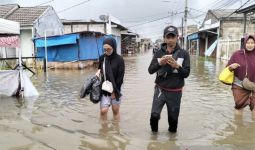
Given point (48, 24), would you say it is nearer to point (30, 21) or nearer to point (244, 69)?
point (30, 21)

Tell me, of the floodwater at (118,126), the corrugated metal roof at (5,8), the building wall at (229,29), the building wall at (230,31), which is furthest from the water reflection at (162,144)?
the building wall at (229,29)

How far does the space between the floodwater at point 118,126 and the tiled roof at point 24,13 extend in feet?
55.2

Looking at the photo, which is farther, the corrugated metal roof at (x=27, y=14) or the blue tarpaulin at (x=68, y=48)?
the corrugated metal roof at (x=27, y=14)

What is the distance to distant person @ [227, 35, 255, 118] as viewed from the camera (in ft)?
22.3

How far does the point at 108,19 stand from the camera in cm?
3569

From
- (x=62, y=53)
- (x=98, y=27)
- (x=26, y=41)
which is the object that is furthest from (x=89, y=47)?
(x=98, y=27)

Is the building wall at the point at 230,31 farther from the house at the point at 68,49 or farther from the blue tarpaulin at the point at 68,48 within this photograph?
the house at the point at 68,49

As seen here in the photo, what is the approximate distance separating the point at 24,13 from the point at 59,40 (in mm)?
6429

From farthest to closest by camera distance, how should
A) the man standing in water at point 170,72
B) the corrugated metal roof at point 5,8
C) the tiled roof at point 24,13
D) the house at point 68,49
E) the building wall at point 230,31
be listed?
the building wall at point 230,31
the corrugated metal roof at point 5,8
the tiled roof at point 24,13
the house at point 68,49
the man standing in water at point 170,72

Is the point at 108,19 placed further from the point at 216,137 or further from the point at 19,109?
the point at 216,137

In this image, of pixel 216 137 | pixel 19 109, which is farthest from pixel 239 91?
pixel 19 109

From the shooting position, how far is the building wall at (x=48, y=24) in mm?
27031

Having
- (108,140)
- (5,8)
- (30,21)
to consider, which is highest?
(5,8)

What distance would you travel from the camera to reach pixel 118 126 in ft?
23.2
